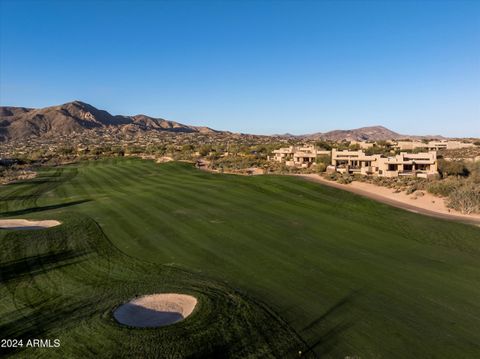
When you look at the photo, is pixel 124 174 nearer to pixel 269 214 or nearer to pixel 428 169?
pixel 269 214

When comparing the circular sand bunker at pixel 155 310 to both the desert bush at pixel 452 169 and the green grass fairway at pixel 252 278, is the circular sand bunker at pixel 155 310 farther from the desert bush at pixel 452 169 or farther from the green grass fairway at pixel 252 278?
the desert bush at pixel 452 169

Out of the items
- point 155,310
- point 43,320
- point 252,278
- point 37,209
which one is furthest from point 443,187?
point 37,209

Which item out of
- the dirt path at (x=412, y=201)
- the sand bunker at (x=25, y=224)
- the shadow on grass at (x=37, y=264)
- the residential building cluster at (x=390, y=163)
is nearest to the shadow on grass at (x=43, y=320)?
the shadow on grass at (x=37, y=264)

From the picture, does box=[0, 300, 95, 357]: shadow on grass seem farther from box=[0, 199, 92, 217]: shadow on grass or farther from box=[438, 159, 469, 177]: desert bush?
box=[438, 159, 469, 177]: desert bush

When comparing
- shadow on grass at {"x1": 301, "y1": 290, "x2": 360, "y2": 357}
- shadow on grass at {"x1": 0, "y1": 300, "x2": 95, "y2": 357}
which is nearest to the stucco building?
shadow on grass at {"x1": 301, "y1": 290, "x2": 360, "y2": 357}

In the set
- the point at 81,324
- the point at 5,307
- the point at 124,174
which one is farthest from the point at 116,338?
the point at 124,174

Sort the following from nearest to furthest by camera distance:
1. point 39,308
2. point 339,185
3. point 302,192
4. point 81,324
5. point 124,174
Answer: point 81,324 → point 39,308 → point 302,192 → point 339,185 → point 124,174

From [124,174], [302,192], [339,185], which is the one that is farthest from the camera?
[124,174]
